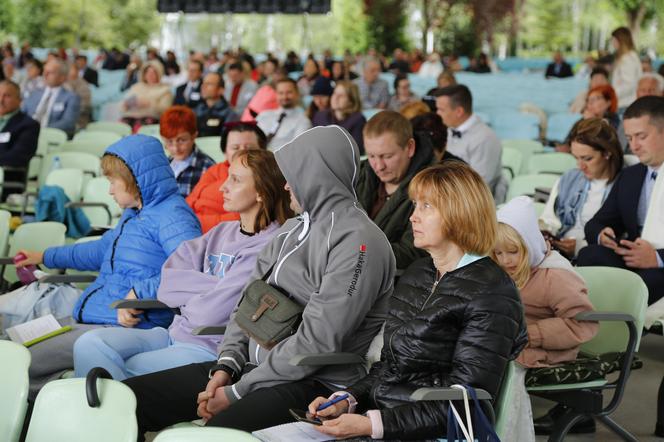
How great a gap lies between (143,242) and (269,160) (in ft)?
2.27

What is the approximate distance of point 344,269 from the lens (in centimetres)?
279

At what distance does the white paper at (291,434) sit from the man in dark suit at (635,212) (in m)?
2.12

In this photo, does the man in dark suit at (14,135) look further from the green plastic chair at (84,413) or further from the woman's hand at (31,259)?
the green plastic chair at (84,413)

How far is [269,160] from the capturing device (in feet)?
11.2

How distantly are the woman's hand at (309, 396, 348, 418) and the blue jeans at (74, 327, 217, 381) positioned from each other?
0.76m

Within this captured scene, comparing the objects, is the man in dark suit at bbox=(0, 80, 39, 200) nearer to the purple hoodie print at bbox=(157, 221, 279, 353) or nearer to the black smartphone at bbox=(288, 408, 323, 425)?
the purple hoodie print at bbox=(157, 221, 279, 353)

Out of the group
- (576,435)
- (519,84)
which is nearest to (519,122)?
(519,84)

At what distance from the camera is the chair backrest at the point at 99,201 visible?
5727mm

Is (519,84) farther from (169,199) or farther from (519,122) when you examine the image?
(169,199)

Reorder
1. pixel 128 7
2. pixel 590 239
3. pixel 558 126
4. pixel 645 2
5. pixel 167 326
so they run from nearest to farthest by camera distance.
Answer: pixel 167 326 → pixel 590 239 → pixel 558 126 → pixel 645 2 → pixel 128 7

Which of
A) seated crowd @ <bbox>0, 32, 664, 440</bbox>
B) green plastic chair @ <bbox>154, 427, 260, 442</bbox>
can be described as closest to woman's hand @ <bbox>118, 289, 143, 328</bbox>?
seated crowd @ <bbox>0, 32, 664, 440</bbox>

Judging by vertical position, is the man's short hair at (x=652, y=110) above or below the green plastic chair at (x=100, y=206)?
above

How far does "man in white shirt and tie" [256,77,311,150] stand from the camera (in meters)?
7.36

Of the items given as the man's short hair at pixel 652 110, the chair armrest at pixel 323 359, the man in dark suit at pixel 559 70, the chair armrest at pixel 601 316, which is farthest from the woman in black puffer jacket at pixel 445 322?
the man in dark suit at pixel 559 70
